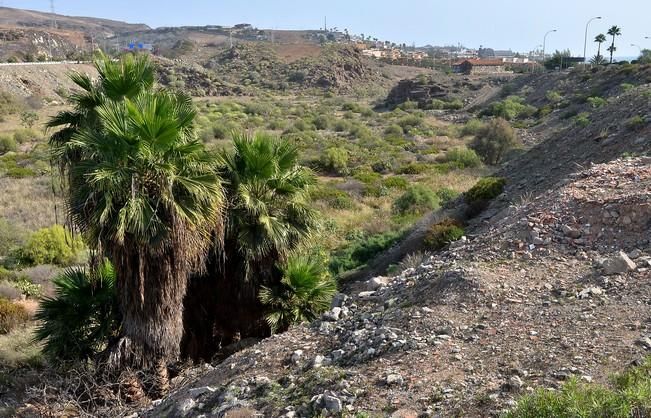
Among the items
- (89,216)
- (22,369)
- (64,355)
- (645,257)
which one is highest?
(89,216)

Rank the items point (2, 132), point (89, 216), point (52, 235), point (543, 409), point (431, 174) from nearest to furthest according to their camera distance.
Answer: point (543, 409)
point (89, 216)
point (52, 235)
point (431, 174)
point (2, 132)

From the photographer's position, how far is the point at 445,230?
1247 cm

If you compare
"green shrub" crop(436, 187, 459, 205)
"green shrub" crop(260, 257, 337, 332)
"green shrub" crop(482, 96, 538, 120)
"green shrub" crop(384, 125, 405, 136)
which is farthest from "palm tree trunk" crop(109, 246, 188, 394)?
"green shrub" crop(482, 96, 538, 120)

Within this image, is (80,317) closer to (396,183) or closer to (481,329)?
(481,329)

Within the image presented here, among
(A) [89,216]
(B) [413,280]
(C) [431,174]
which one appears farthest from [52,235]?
(C) [431,174]

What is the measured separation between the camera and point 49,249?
625 inches

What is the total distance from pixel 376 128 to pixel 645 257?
4332cm

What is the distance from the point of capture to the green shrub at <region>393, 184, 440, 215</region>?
19.8 metres

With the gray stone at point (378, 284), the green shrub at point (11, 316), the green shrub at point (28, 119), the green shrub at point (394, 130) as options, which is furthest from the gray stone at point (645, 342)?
the green shrub at point (28, 119)

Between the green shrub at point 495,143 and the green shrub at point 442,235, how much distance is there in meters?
19.0

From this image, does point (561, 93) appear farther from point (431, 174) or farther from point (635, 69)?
point (431, 174)

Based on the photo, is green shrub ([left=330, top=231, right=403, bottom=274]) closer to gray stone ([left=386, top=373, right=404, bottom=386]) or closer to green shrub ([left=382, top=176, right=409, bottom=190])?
gray stone ([left=386, top=373, right=404, bottom=386])

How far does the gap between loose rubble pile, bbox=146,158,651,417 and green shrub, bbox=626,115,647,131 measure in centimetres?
560

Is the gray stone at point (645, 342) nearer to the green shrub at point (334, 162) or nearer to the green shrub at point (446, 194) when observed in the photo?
the green shrub at point (446, 194)
